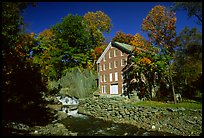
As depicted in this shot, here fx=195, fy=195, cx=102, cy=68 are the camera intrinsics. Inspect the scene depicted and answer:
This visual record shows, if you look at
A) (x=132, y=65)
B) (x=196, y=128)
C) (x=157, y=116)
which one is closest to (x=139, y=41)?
(x=132, y=65)

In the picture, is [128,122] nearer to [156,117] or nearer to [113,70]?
[156,117]

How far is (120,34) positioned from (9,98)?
35.2 meters

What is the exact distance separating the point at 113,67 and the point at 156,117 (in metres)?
17.8

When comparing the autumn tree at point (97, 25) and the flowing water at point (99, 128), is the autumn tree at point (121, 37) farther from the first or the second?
the flowing water at point (99, 128)

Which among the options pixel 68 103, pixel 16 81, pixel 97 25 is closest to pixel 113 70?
pixel 68 103

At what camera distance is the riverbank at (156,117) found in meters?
15.5

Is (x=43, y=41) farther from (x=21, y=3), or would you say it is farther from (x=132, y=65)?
(x=21, y=3)

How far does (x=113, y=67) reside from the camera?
34.8 metres

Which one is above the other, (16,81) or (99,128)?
(16,81)

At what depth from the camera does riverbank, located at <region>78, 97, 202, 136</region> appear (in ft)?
50.7

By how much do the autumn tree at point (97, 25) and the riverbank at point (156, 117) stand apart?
24.9 m


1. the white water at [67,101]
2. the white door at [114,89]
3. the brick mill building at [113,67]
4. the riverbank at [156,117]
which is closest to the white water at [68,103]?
the white water at [67,101]

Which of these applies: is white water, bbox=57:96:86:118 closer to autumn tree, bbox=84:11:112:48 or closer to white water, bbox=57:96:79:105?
white water, bbox=57:96:79:105

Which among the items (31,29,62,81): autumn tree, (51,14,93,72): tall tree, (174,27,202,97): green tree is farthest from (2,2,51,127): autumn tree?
(174,27,202,97): green tree
